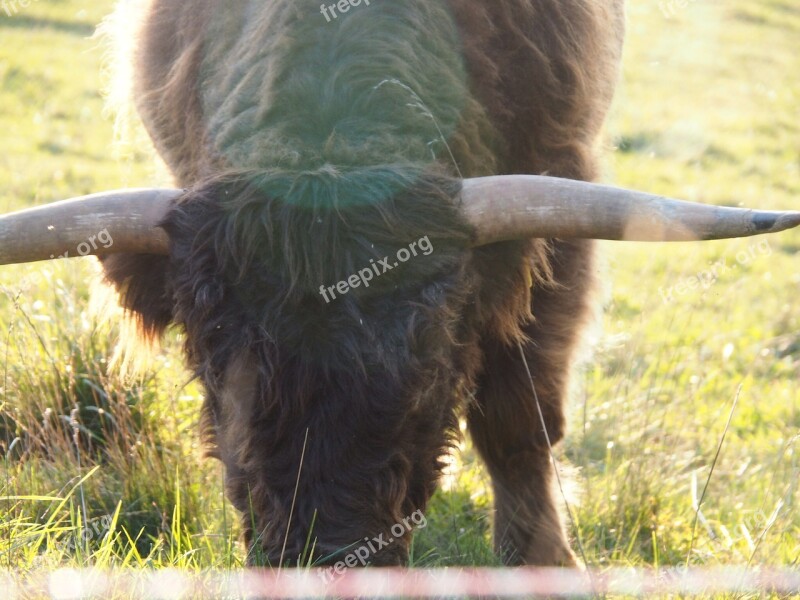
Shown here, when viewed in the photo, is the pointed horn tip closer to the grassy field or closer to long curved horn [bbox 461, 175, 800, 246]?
long curved horn [bbox 461, 175, 800, 246]

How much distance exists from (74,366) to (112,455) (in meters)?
0.73

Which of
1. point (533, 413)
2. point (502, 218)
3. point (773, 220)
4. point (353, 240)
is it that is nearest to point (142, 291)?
point (353, 240)

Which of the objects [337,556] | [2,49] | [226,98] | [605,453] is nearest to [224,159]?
[226,98]

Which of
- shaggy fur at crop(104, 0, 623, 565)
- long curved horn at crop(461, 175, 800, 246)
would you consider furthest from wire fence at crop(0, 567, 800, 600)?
long curved horn at crop(461, 175, 800, 246)

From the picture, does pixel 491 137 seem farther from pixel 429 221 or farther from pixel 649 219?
pixel 649 219

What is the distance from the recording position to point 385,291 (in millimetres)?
3057

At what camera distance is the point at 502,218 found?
10.3 ft

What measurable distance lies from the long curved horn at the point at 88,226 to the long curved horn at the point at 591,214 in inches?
37.8

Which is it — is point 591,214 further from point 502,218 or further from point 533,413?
point 533,413

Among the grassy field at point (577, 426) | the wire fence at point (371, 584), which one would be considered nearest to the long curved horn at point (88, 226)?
the grassy field at point (577, 426)

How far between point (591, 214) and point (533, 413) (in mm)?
1519

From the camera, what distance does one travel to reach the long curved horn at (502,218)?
112 inches

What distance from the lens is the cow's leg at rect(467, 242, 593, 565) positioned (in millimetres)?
4203

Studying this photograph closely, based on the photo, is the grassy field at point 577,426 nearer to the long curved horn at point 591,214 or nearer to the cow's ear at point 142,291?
the cow's ear at point 142,291
